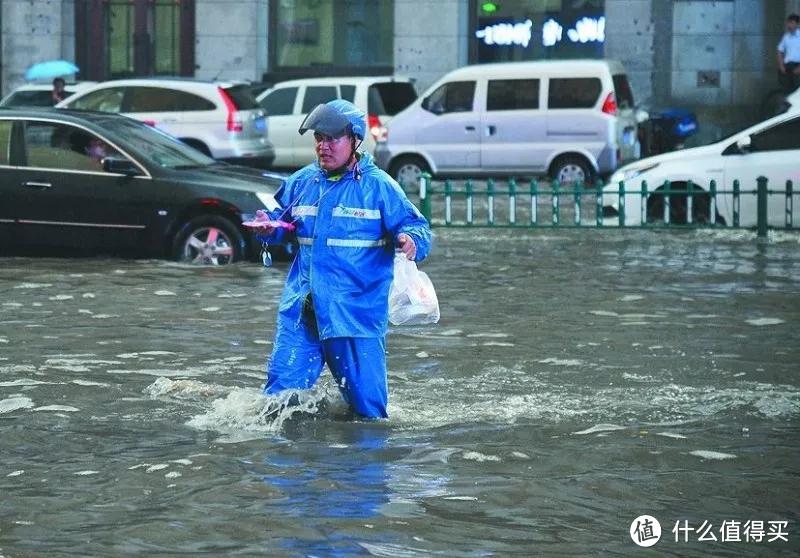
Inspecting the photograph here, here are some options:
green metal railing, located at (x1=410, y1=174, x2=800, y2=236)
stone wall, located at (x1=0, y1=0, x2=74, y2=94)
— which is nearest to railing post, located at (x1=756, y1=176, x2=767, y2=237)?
green metal railing, located at (x1=410, y1=174, x2=800, y2=236)

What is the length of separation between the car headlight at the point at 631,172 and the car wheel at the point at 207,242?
5341 mm

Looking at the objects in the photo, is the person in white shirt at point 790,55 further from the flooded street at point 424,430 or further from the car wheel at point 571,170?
the flooded street at point 424,430

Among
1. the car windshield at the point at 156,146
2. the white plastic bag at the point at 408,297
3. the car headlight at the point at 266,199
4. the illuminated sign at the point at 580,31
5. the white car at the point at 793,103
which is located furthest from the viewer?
the illuminated sign at the point at 580,31

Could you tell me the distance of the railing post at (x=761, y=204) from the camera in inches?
734

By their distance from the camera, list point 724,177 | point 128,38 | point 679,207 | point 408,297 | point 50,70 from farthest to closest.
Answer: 1. point 128,38
2. point 50,70
3. point 679,207
4. point 724,177
5. point 408,297

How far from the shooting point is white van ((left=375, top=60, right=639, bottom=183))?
26281mm

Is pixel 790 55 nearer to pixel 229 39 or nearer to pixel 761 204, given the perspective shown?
pixel 229 39

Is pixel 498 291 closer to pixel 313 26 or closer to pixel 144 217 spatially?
pixel 144 217

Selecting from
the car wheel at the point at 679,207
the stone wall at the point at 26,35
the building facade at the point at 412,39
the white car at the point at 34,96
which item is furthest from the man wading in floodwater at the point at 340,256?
the stone wall at the point at 26,35

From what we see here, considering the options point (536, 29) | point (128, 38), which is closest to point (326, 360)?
point (536, 29)

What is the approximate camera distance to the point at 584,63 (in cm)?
2664

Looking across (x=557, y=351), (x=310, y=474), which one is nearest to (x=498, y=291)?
(x=557, y=351)

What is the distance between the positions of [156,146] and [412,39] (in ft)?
55.2

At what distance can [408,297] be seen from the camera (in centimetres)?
870
